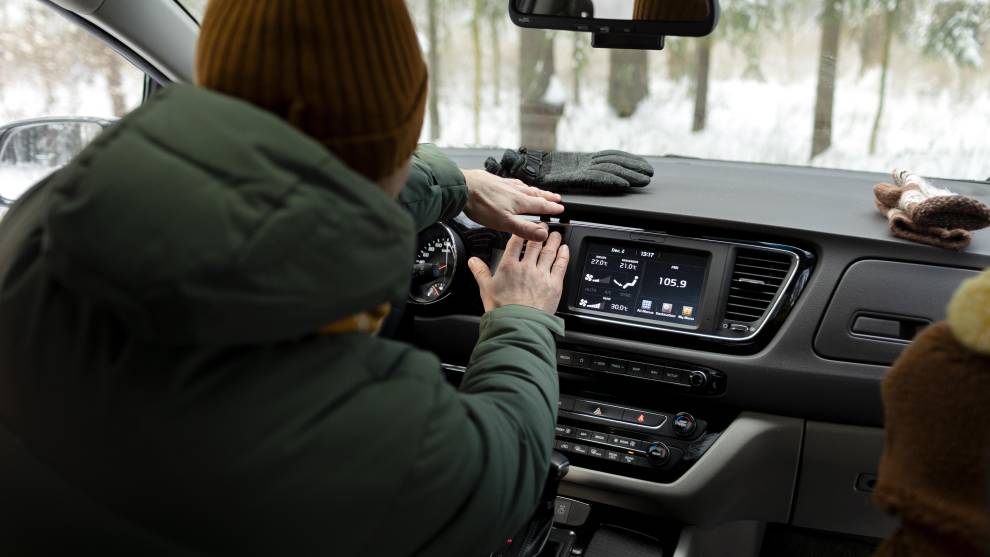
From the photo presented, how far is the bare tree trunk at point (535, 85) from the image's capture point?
15.8ft

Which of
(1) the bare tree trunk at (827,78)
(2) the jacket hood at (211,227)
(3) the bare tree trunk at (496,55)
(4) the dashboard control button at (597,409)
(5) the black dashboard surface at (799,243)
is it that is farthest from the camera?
(3) the bare tree trunk at (496,55)

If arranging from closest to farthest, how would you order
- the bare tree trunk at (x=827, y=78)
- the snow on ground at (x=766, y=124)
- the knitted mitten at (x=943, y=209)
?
the knitted mitten at (x=943, y=209) → the snow on ground at (x=766, y=124) → the bare tree trunk at (x=827, y=78)

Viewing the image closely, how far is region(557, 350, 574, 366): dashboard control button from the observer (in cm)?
191

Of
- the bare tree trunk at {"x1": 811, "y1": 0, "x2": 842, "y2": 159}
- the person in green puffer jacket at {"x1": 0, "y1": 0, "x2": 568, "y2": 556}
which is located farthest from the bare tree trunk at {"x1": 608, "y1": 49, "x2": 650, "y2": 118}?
the person in green puffer jacket at {"x1": 0, "y1": 0, "x2": 568, "y2": 556}

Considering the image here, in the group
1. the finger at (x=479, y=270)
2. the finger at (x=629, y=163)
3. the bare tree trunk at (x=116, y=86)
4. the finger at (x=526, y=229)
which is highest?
the bare tree trunk at (x=116, y=86)

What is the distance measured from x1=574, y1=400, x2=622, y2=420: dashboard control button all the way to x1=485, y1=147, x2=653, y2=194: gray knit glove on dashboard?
1.63 ft

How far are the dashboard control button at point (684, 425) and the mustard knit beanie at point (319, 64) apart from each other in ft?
3.91

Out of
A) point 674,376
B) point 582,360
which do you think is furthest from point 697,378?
point 582,360

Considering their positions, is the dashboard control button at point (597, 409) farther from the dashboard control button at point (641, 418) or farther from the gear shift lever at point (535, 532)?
the gear shift lever at point (535, 532)

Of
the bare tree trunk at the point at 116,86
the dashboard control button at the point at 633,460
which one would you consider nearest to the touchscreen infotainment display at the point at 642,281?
the dashboard control button at the point at 633,460

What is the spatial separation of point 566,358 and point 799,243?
0.57 meters

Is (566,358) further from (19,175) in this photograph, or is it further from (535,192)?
(19,175)

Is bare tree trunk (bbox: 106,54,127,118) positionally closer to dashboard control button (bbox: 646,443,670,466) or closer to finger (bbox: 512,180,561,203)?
finger (bbox: 512,180,561,203)

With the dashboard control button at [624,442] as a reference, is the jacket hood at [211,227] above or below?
above
